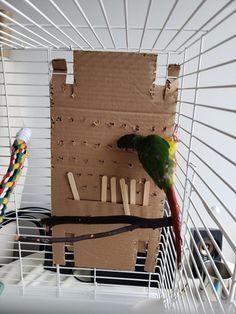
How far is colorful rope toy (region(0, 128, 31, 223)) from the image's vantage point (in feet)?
A: 1.61

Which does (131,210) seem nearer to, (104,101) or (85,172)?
(85,172)

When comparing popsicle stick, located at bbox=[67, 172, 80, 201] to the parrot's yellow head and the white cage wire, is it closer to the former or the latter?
the white cage wire

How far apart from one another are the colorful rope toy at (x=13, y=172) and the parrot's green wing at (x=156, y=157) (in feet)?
0.77

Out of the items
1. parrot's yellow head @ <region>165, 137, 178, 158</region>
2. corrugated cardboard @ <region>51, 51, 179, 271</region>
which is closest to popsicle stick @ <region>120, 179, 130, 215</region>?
corrugated cardboard @ <region>51, 51, 179, 271</region>

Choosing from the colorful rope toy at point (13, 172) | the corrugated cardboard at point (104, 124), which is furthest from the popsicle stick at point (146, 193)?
the colorful rope toy at point (13, 172)

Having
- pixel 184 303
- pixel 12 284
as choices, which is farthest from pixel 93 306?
pixel 12 284

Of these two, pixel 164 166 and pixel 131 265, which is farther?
pixel 131 265

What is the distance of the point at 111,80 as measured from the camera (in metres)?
0.52

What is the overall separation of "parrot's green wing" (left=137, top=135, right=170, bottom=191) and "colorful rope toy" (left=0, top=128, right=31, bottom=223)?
235mm

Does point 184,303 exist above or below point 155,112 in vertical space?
below

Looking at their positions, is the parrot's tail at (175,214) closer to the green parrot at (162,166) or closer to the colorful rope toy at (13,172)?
the green parrot at (162,166)

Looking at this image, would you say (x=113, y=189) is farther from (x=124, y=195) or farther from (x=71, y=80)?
(x=71, y=80)

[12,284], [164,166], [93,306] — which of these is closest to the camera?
[93,306]

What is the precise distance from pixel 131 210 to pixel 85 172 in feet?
0.42
